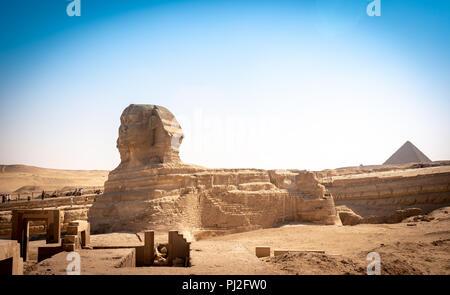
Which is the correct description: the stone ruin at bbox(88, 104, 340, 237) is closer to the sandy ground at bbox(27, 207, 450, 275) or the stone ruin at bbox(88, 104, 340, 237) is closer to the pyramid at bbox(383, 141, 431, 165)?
the sandy ground at bbox(27, 207, 450, 275)

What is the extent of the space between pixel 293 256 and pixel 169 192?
6418 mm

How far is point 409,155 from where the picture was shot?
51656mm

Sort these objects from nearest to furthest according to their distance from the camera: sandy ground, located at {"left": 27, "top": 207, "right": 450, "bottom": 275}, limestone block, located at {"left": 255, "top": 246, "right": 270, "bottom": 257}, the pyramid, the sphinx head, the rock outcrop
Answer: sandy ground, located at {"left": 27, "top": 207, "right": 450, "bottom": 275}
limestone block, located at {"left": 255, "top": 246, "right": 270, "bottom": 257}
the sphinx head
the rock outcrop
the pyramid

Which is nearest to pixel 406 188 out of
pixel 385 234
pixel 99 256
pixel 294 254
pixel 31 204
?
pixel 385 234

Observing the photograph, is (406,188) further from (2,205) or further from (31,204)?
(2,205)

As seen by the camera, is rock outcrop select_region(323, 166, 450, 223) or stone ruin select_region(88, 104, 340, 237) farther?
rock outcrop select_region(323, 166, 450, 223)

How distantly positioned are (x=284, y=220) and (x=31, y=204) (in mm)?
15676

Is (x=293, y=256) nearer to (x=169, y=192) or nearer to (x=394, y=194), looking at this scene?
(x=169, y=192)

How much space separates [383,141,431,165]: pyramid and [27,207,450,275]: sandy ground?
133 feet

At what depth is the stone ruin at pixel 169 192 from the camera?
13.1 metres

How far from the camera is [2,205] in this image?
21.8 m

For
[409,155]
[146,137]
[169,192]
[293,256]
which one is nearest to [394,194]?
[169,192]

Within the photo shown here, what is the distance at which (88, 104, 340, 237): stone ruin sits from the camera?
42.9ft

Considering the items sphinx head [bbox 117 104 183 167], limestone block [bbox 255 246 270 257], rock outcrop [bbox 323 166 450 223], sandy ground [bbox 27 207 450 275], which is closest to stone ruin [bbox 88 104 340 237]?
sphinx head [bbox 117 104 183 167]
